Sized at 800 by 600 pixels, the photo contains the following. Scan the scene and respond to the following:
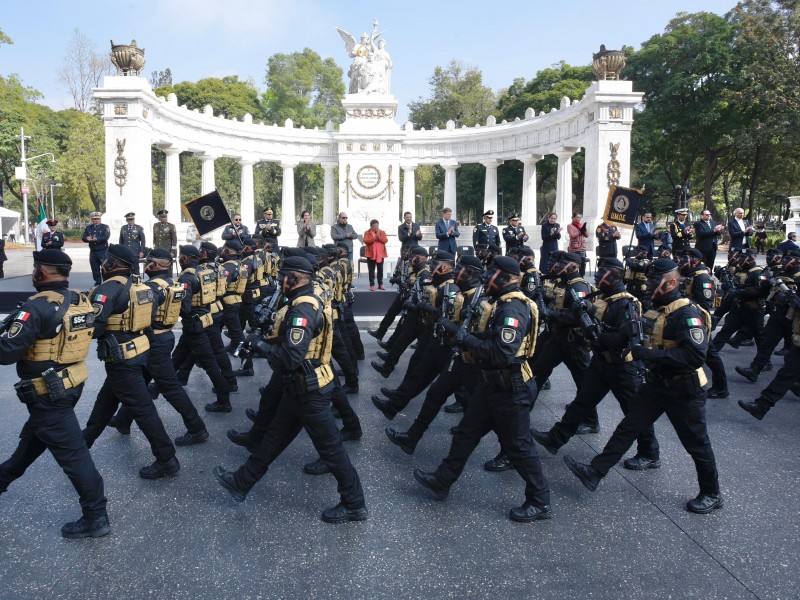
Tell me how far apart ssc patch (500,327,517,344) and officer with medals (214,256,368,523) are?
4.39 ft

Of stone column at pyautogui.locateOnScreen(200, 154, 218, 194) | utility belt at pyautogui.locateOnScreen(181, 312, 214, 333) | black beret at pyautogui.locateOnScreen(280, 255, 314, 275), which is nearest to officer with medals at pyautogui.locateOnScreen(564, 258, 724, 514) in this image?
black beret at pyautogui.locateOnScreen(280, 255, 314, 275)

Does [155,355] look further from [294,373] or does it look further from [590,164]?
[590,164]

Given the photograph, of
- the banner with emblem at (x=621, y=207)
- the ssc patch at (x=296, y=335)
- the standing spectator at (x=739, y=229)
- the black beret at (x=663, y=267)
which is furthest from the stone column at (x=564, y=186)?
the ssc patch at (x=296, y=335)

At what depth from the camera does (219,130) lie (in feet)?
101

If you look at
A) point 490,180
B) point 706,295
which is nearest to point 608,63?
point 490,180

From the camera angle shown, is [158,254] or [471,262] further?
[471,262]

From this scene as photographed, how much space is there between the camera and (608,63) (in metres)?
23.6

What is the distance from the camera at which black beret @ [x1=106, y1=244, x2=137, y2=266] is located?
5.16m

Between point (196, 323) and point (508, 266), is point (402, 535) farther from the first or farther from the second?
point (196, 323)

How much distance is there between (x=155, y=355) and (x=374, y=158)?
78.6 feet

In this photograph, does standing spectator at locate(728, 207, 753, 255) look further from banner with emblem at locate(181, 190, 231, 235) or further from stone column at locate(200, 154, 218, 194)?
stone column at locate(200, 154, 218, 194)

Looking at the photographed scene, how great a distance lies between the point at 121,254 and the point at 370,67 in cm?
2585

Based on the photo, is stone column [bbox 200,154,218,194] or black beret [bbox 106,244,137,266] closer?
black beret [bbox 106,244,137,266]

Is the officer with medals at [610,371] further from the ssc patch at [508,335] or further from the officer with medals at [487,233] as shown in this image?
the officer with medals at [487,233]
